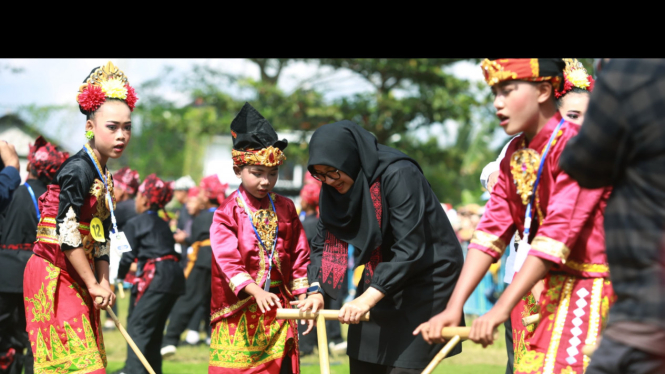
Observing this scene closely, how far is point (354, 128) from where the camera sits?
4.05 metres

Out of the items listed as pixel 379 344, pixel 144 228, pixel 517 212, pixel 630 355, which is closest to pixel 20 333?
pixel 144 228

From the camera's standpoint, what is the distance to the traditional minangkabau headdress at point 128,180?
8.79m

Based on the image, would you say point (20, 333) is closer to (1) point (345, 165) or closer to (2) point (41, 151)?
(2) point (41, 151)

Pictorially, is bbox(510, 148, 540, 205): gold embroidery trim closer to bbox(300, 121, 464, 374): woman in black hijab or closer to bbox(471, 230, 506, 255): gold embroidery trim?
bbox(471, 230, 506, 255): gold embroidery trim

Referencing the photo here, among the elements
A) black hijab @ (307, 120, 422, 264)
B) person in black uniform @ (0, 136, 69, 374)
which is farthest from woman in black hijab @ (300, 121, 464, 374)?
person in black uniform @ (0, 136, 69, 374)

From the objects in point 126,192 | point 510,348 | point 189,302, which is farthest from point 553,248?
point 126,192

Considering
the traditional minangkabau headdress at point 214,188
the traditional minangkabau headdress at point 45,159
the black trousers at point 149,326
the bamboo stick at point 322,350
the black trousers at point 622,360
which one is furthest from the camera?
the traditional minangkabau headdress at point 214,188

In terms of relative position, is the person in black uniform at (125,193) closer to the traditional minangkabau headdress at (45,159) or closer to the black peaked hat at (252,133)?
the traditional minangkabau headdress at (45,159)

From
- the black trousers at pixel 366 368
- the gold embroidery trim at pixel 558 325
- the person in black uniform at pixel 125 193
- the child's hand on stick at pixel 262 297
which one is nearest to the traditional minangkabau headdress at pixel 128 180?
the person in black uniform at pixel 125 193

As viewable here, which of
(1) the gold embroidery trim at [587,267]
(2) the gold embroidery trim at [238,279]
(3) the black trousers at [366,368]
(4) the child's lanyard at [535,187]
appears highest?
(4) the child's lanyard at [535,187]

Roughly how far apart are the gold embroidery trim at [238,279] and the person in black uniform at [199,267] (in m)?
4.63

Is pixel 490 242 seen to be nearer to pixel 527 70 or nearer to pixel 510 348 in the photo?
pixel 527 70

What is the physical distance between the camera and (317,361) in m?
8.55

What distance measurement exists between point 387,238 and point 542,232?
1.45 metres
